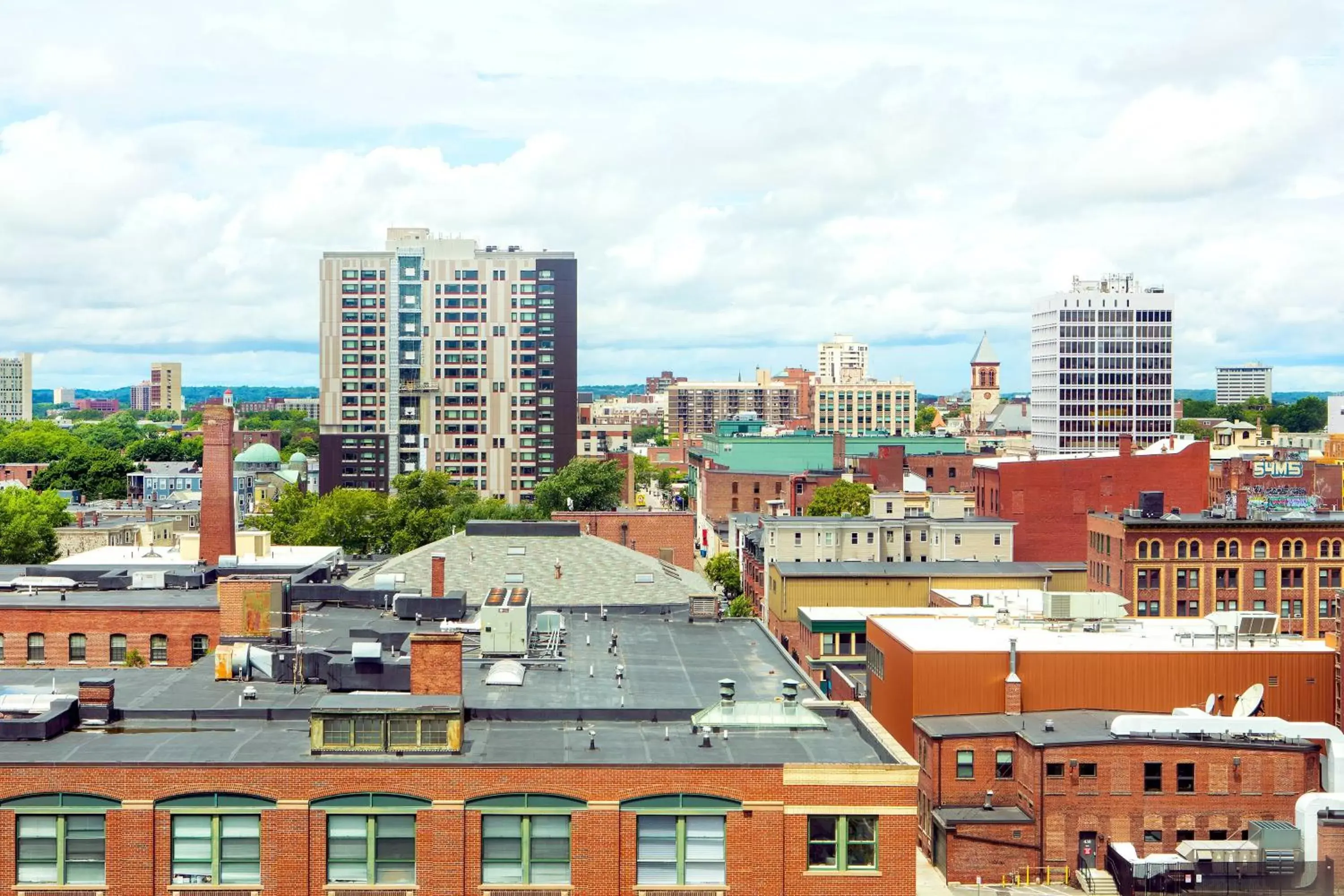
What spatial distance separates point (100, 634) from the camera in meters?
68.2

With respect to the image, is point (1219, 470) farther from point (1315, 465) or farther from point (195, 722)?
point (195, 722)

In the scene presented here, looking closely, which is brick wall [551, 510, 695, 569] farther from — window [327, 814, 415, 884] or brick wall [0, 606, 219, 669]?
window [327, 814, 415, 884]

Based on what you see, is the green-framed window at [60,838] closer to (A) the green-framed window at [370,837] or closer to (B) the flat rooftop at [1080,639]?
(A) the green-framed window at [370,837]

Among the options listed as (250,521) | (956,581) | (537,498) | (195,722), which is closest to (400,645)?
(195,722)

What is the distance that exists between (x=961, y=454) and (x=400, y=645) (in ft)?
481

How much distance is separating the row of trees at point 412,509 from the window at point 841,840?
278 feet

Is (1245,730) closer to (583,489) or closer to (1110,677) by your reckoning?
(1110,677)

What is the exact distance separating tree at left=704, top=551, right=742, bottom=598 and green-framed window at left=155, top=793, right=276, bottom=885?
321 feet

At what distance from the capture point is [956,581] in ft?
340

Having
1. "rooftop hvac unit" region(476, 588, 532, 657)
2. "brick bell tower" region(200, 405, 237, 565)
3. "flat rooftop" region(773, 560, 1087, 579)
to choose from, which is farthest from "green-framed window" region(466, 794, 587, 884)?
"flat rooftop" region(773, 560, 1087, 579)

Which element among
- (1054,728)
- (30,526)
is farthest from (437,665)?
(30,526)

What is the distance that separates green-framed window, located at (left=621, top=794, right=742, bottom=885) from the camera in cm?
3903

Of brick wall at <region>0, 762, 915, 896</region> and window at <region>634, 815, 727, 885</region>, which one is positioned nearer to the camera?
brick wall at <region>0, 762, 915, 896</region>

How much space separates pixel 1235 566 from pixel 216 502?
211 feet
